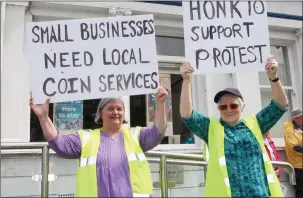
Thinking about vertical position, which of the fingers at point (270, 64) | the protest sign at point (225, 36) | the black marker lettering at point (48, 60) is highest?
the protest sign at point (225, 36)

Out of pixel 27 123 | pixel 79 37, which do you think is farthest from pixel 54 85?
pixel 27 123

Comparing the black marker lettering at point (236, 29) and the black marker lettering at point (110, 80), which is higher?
the black marker lettering at point (236, 29)

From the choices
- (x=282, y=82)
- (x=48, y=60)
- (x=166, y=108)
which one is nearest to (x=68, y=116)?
(x=166, y=108)

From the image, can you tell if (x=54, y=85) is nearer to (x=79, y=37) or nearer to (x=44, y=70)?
(x=44, y=70)

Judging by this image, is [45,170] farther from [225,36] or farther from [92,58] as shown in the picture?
[225,36]

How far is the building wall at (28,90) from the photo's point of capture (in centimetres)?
440

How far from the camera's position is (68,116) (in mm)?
5191

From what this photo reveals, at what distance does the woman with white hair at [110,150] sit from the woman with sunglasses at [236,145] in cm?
32

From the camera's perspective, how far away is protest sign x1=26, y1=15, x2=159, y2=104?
2.85 m

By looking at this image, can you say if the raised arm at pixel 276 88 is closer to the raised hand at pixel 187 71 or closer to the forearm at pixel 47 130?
the raised hand at pixel 187 71

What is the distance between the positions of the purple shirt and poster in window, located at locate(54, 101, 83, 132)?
2.55 meters

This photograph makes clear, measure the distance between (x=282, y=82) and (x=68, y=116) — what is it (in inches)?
150

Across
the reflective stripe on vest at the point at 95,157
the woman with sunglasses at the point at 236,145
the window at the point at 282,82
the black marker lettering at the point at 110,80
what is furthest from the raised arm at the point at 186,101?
the window at the point at 282,82

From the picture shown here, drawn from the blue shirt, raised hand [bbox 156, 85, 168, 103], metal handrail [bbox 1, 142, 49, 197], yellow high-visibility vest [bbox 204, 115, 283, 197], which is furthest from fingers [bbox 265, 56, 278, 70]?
metal handrail [bbox 1, 142, 49, 197]
